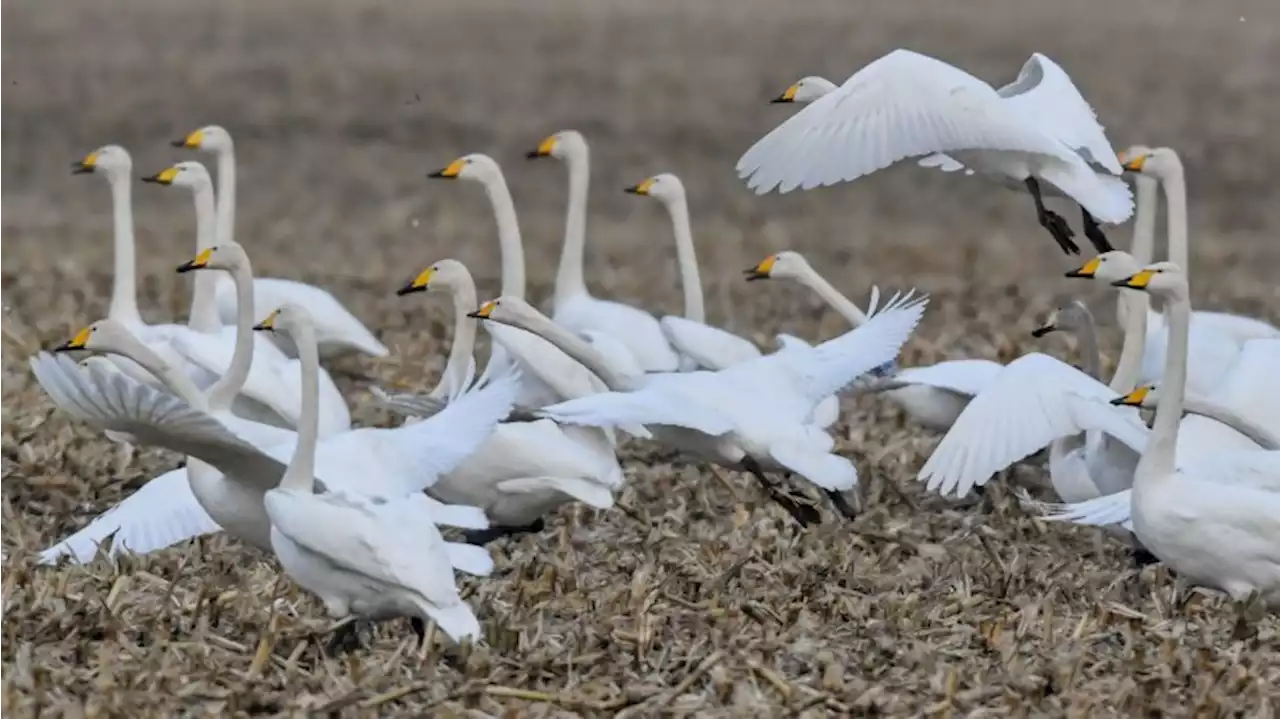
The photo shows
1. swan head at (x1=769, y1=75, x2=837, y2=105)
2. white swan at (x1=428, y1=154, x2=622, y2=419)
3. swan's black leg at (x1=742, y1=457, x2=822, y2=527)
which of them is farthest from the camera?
swan head at (x1=769, y1=75, x2=837, y2=105)

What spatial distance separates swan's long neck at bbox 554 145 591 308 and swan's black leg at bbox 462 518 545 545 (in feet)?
6.23

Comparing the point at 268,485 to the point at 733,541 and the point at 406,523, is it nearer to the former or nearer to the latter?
the point at 406,523

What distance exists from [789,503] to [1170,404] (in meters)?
1.27

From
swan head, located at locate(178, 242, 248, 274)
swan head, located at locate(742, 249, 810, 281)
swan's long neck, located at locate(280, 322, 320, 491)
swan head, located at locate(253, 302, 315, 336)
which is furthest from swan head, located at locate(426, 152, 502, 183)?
swan's long neck, located at locate(280, 322, 320, 491)

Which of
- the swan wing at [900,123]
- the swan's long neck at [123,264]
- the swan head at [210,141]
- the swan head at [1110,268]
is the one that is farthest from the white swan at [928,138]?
the swan head at [210,141]

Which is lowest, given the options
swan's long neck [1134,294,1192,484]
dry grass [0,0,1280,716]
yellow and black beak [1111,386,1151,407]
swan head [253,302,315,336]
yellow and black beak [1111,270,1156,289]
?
dry grass [0,0,1280,716]

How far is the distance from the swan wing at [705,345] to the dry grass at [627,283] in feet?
1.30

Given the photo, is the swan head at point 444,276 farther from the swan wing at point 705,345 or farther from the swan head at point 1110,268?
the swan head at point 1110,268

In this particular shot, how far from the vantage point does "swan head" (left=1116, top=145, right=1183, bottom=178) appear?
8.98 metres

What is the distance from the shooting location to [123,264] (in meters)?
9.49

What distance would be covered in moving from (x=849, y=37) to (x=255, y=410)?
18.9 metres

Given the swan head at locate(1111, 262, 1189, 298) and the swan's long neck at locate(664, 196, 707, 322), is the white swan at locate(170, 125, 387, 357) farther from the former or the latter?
the swan head at locate(1111, 262, 1189, 298)

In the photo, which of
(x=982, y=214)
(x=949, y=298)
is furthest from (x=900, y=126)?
(x=982, y=214)

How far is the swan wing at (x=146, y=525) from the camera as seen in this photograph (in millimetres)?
6645
